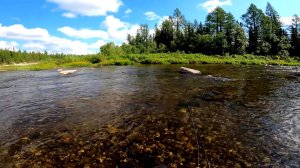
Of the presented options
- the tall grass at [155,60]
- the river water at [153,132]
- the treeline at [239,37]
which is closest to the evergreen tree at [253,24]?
the treeline at [239,37]

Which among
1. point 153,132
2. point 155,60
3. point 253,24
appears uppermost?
point 253,24

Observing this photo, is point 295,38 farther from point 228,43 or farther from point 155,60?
point 155,60

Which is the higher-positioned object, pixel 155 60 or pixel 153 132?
pixel 155 60

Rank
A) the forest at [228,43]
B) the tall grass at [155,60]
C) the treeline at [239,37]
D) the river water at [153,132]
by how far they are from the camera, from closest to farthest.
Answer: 1. the river water at [153,132]
2. the tall grass at [155,60]
3. the forest at [228,43]
4. the treeline at [239,37]

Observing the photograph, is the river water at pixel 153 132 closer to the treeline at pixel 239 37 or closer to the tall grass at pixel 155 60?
the tall grass at pixel 155 60

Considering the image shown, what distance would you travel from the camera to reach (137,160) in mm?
8039

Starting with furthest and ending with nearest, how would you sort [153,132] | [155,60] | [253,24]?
[253,24] < [155,60] < [153,132]

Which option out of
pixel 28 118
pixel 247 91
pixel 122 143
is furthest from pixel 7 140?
pixel 247 91

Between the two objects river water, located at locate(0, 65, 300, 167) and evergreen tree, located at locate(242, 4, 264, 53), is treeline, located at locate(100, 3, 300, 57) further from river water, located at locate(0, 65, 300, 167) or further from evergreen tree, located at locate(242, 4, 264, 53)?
river water, located at locate(0, 65, 300, 167)

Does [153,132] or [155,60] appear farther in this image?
[155,60]

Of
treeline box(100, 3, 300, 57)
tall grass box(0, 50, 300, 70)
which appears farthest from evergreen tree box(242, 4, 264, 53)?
tall grass box(0, 50, 300, 70)

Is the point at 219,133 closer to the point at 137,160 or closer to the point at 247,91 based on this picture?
the point at 137,160

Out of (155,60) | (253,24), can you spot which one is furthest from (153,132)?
(253,24)

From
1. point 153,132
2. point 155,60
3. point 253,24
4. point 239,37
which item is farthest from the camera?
→ point 253,24
